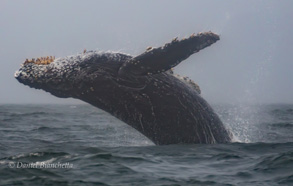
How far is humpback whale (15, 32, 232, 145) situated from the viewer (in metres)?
12.4

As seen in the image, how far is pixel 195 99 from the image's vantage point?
12.8m

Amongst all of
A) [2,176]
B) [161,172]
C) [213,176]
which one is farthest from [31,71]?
[213,176]

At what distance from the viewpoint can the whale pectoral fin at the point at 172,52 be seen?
35.6ft

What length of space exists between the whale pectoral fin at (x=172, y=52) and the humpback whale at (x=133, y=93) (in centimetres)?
56

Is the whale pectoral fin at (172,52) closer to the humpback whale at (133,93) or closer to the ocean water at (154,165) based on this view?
the humpback whale at (133,93)

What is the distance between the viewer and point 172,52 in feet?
36.0

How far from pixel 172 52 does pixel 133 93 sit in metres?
1.95

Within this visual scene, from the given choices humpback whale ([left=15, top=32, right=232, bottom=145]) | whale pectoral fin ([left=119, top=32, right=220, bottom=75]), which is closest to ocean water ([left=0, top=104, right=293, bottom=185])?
humpback whale ([left=15, top=32, right=232, bottom=145])

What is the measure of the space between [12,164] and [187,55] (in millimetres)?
4891

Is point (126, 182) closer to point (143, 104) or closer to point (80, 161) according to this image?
point (80, 161)

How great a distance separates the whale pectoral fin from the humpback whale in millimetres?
562

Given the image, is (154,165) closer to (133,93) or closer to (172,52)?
(133,93)

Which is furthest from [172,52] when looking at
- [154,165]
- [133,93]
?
[154,165]

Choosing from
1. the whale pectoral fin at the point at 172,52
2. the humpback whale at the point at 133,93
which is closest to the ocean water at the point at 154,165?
the humpback whale at the point at 133,93
